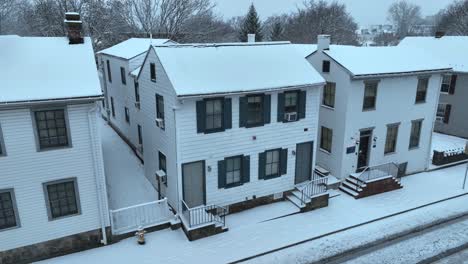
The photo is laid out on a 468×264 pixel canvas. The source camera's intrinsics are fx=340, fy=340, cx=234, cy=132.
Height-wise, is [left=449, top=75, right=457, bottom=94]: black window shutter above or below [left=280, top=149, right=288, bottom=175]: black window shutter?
above

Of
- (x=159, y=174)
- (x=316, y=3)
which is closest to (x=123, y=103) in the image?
(x=159, y=174)

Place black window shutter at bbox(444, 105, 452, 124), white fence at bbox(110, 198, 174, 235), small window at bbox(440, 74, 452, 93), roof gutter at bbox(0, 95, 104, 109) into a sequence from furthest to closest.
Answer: black window shutter at bbox(444, 105, 452, 124) → small window at bbox(440, 74, 452, 93) → white fence at bbox(110, 198, 174, 235) → roof gutter at bbox(0, 95, 104, 109)

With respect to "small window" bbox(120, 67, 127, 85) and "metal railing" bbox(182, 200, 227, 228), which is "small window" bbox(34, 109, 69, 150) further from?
"small window" bbox(120, 67, 127, 85)

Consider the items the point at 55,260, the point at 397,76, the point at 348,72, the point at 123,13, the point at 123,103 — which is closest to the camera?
the point at 55,260

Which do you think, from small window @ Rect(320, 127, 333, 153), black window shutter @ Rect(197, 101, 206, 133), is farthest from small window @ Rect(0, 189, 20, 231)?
small window @ Rect(320, 127, 333, 153)

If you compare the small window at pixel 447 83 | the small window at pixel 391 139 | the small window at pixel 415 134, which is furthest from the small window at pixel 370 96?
the small window at pixel 447 83

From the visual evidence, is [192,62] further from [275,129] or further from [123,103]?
[123,103]
